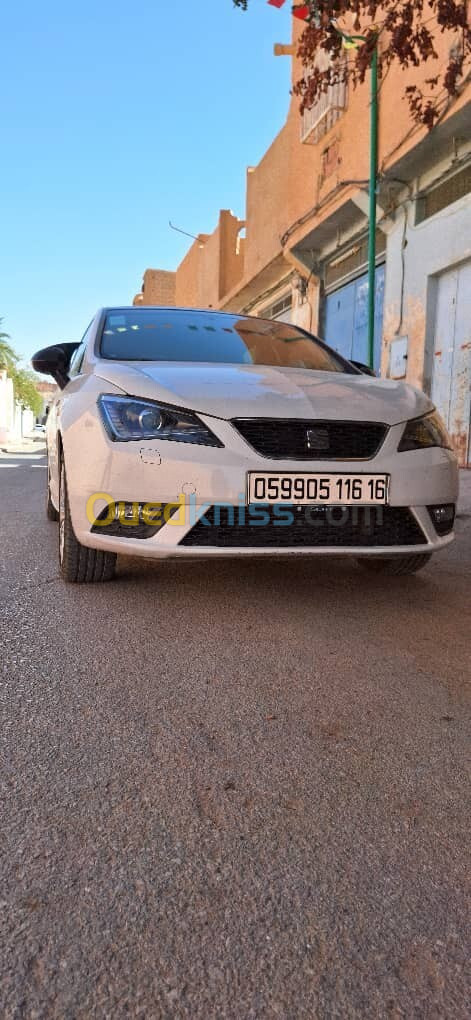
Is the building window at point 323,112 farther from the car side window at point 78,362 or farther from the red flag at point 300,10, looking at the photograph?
the car side window at point 78,362

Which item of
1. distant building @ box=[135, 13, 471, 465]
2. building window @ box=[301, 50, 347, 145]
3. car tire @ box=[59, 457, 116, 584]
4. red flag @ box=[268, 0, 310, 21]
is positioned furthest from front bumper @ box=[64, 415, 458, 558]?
building window @ box=[301, 50, 347, 145]

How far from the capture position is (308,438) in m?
2.50

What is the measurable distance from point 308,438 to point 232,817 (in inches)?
60.0

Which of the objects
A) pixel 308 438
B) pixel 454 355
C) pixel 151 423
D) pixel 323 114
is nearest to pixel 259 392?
pixel 308 438

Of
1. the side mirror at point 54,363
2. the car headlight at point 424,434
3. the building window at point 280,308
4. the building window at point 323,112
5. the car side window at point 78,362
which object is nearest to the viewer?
the car headlight at point 424,434

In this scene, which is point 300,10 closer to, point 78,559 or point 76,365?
point 76,365

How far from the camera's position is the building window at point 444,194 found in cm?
867

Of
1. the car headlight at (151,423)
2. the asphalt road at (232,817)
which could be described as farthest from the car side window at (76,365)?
the asphalt road at (232,817)

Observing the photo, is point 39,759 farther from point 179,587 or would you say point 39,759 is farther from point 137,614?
point 179,587

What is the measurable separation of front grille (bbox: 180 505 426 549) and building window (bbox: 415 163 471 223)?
754 cm

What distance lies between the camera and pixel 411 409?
9.10ft

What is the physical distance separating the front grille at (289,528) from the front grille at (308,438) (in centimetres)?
20

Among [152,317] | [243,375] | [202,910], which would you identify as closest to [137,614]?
[243,375]

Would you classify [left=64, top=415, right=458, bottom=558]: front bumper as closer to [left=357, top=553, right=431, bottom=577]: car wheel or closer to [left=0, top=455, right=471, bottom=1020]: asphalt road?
[left=0, top=455, right=471, bottom=1020]: asphalt road
